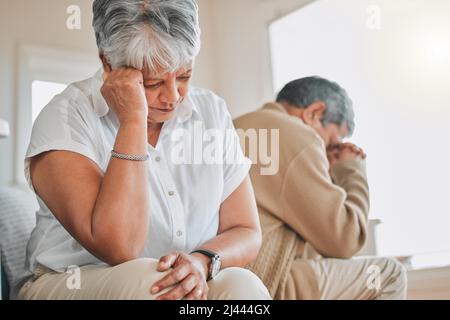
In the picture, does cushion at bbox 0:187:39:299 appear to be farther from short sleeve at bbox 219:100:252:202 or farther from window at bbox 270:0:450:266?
window at bbox 270:0:450:266

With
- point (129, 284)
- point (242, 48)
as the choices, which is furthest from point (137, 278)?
point (242, 48)

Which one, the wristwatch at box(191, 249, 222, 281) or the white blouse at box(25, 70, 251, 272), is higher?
the white blouse at box(25, 70, 251, 272)

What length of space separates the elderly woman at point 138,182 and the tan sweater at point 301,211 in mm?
196

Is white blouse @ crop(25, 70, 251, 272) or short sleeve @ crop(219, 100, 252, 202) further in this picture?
short sleeve @ crop(219, 100, 252, 202)

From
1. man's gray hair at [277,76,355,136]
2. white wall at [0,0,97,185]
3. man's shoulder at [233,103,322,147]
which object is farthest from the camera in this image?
man's gray hair at [277,76,355,136]

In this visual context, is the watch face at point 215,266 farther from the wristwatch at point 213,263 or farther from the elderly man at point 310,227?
the elderly man at point 310,227

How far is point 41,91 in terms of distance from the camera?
94cm

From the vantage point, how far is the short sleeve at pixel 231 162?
0.85 m

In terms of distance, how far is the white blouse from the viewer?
0.74m

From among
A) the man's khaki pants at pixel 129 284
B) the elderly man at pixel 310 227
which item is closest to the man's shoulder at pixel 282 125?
the elderly man at pixel 310 227

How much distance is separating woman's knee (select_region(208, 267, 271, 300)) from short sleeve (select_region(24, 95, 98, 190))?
0.79ft

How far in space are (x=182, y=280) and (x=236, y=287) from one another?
7cm

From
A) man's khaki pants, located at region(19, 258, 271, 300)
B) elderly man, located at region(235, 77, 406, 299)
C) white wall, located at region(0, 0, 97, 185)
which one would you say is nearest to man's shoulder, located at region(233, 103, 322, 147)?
elderly man, located at region(235, 77, 406, 299)
